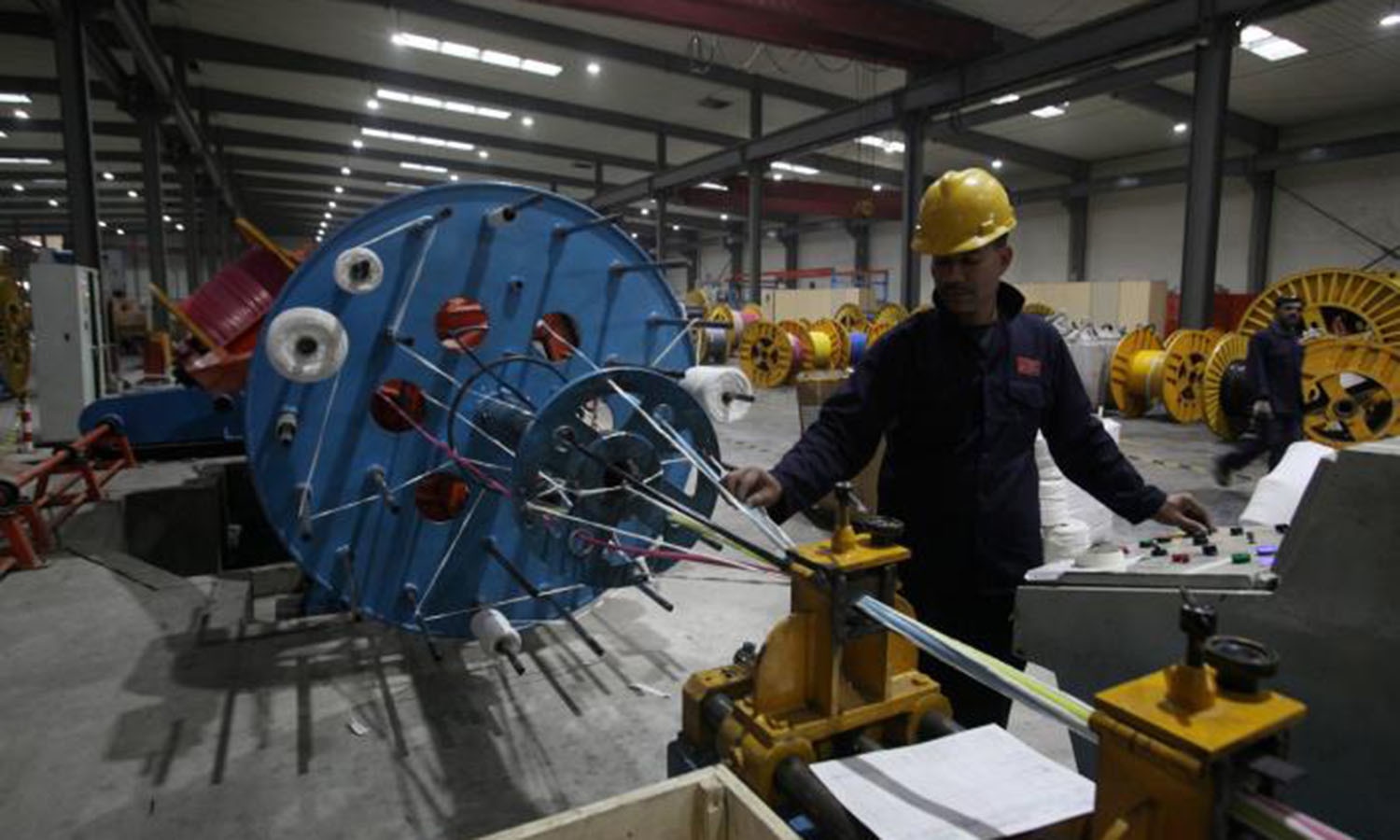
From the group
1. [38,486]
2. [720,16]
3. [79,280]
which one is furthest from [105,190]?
[38,486]

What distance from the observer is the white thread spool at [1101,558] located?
133 cm

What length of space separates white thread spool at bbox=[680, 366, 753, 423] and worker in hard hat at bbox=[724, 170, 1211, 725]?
0.89 ft

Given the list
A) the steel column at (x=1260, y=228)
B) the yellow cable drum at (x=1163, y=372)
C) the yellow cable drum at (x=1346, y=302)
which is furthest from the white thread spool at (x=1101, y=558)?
the steel column at (x=1260, y=228)

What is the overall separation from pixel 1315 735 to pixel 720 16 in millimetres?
8134

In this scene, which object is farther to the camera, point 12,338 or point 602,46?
point 602,46

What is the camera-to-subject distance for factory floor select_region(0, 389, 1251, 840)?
1872 millimetres

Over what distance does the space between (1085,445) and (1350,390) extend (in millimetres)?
5603

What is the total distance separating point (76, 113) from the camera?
6250mm

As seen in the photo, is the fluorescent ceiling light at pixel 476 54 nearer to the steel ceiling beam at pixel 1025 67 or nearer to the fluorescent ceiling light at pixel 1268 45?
the steel ceiling beam at pixel 1025 67

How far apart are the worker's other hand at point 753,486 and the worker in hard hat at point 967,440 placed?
3.2 inches

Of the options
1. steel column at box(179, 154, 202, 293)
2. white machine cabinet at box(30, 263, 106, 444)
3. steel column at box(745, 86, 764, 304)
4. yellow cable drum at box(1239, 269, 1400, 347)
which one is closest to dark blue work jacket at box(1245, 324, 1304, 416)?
yellow cable drum at box(1239, 269, 1400, 347)

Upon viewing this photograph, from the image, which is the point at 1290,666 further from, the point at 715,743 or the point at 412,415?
the point at 412,415

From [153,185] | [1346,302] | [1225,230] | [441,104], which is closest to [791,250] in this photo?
[1225,230]

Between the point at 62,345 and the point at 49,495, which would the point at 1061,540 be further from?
the point at 62,345
